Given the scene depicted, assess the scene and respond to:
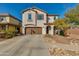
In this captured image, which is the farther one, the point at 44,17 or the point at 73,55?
the point at 44,17

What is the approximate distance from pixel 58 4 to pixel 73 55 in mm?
1264

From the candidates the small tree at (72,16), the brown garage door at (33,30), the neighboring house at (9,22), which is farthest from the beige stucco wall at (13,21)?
the small tree at (72,16)

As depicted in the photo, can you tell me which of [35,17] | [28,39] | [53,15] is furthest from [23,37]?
[53,15]

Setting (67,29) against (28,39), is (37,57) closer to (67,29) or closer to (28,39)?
(28,39)

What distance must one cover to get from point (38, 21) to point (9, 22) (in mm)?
735

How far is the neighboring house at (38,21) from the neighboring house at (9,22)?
213 mm

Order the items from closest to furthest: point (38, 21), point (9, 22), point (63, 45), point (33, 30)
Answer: point (63, 45) → point (9, 22) → point (38, 21) → point (33, 30)

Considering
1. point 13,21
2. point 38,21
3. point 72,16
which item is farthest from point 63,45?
point 13,21

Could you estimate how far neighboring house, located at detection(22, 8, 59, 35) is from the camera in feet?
18.5

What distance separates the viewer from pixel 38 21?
5.71 m

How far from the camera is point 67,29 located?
220 inches

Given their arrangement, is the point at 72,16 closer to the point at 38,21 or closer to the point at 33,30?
the point at 38,21

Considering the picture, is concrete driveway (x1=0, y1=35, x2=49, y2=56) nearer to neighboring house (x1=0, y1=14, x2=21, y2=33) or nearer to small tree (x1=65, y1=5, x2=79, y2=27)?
neighboring house (x1=0, y1=14, x2=21, y2=33)

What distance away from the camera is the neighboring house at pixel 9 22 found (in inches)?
219
